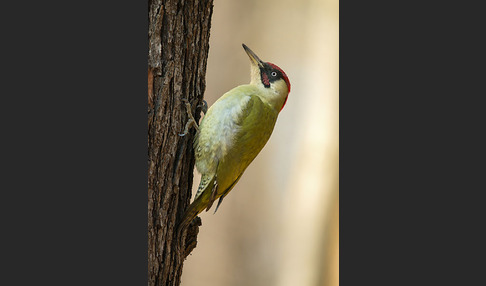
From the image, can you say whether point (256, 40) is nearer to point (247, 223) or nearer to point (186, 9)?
point (186, 9)

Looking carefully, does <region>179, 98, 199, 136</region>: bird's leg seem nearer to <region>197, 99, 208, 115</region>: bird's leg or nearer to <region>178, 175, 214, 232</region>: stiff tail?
A: <region>197, 99, 208, 115</region>: bird's leg

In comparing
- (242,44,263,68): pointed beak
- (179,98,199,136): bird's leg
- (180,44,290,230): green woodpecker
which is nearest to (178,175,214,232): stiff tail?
(180,44,290,230): green woodpecker

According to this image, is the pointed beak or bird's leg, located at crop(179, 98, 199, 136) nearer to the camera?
bird's leg, located at crop(179, 98, 199, 136)

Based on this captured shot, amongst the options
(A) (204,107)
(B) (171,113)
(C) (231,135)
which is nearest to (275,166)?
(C) (231,135)

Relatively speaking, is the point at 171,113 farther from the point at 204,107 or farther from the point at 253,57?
the point at 253,57

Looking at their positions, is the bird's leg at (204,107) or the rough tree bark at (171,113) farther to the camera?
the bird's leg at (204,107)

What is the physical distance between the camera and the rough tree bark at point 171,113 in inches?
108

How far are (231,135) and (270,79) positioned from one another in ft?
1.31

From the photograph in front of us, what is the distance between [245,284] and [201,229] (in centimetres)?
42

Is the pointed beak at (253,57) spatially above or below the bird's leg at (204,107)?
above

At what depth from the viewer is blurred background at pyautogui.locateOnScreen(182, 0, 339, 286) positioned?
295 centimetres

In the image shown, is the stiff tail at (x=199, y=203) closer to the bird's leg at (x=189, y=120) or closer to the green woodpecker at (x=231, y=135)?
the green woodpecker at (x=231, y=135)

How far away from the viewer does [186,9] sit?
2725 mm

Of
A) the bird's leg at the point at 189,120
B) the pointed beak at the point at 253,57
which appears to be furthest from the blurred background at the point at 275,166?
the bird's leg at the point at 189,120
